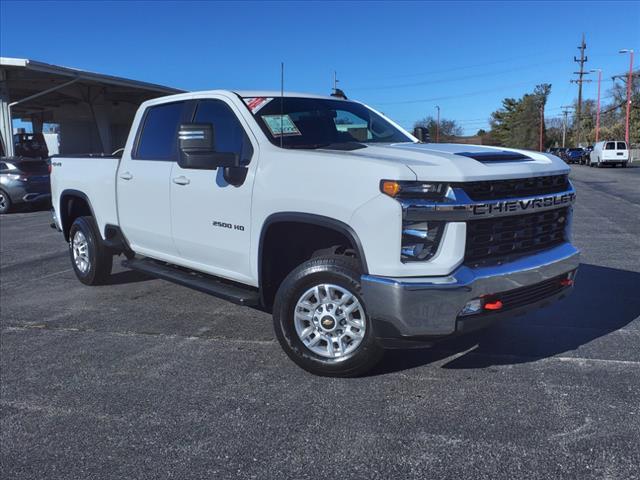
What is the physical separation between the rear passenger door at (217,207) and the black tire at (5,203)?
1316 cm

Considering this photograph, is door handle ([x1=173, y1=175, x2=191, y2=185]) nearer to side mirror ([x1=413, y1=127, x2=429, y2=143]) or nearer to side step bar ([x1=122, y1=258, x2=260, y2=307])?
side step bar ([x1=122, y1=258, x2=260, y2=307])

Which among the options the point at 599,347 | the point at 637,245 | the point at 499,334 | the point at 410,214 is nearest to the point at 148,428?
the point at 410,214

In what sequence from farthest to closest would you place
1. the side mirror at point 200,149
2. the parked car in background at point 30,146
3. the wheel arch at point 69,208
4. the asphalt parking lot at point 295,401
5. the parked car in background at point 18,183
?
the parked car in background at point 30,146, the parked car in background at point 18,183, the wheel arch at point 69,208, the side mirror at point 200,149, the asphalt parking lot at point 295,401

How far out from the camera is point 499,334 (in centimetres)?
485

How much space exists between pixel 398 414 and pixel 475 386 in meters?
0.67

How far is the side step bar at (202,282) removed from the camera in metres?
4.42

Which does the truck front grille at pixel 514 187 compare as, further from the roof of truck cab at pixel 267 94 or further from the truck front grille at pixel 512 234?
the roof of truck cab at pixel 267 94

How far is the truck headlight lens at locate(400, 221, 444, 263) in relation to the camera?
3.41m

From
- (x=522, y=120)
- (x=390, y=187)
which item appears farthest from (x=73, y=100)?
(x=522, y=120)

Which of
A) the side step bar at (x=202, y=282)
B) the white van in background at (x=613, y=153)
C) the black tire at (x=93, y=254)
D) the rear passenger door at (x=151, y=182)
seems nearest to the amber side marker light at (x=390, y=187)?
the side step bar at (x=202, y=282)

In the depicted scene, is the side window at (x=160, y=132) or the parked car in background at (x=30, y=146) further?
the parked car in background at (x=30, y=146)

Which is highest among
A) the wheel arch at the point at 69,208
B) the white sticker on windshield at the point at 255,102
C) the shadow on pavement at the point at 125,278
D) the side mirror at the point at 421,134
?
the white sticker on windshield at the point at 255,102

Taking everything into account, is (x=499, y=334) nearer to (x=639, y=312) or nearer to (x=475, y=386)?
(x=475, y=386)

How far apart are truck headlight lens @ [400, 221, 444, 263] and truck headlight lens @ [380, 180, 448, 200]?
165 mm
